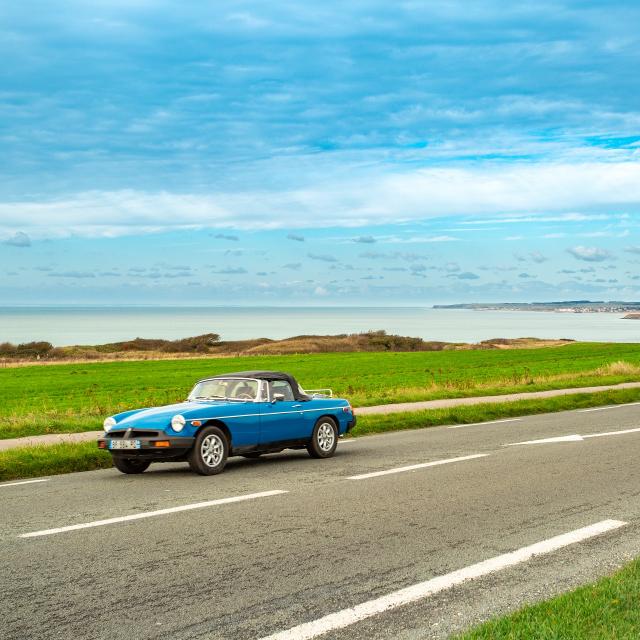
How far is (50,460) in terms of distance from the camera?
12.6m

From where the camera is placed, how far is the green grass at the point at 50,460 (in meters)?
12.1

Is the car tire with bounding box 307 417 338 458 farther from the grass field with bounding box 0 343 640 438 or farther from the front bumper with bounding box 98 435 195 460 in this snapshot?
the grass field with bounding box 0 343 640 438

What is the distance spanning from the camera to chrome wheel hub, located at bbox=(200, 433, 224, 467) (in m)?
11.4

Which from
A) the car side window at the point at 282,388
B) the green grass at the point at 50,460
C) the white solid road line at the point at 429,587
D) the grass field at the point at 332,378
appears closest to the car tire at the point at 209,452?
the car side window at the point at 282,388

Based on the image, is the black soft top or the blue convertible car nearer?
the blue convertible car

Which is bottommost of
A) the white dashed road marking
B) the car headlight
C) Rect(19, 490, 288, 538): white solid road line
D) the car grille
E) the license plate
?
the white dashed road marking

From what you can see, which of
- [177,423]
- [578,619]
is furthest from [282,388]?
[578,619]

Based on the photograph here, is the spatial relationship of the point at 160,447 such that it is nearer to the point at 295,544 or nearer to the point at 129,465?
the point at 129,465

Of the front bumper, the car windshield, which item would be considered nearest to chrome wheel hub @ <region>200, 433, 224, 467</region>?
the front bumper

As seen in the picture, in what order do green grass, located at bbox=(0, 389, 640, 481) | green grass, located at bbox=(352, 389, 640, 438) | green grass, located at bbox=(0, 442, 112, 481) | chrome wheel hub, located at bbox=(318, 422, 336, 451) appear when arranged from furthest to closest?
green grass, located at bbox=(352, 389, 640, 438), chrome wheel hub, located at bbox=(318, 422, 336, 451), green grass, located at bbox=(0, 389, 640, 481), green grass, located at bbox=(0, 442, 112, 481)

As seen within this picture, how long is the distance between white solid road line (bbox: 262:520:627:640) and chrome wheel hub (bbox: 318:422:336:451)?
6.04m

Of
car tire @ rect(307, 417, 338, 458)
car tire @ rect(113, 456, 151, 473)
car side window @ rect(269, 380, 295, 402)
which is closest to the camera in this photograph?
car tire @ rect(113, 456, 151, 473)

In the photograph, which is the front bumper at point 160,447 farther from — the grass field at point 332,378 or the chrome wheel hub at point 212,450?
the grass field at point 332,378

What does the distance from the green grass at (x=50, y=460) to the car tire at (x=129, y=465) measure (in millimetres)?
1116
